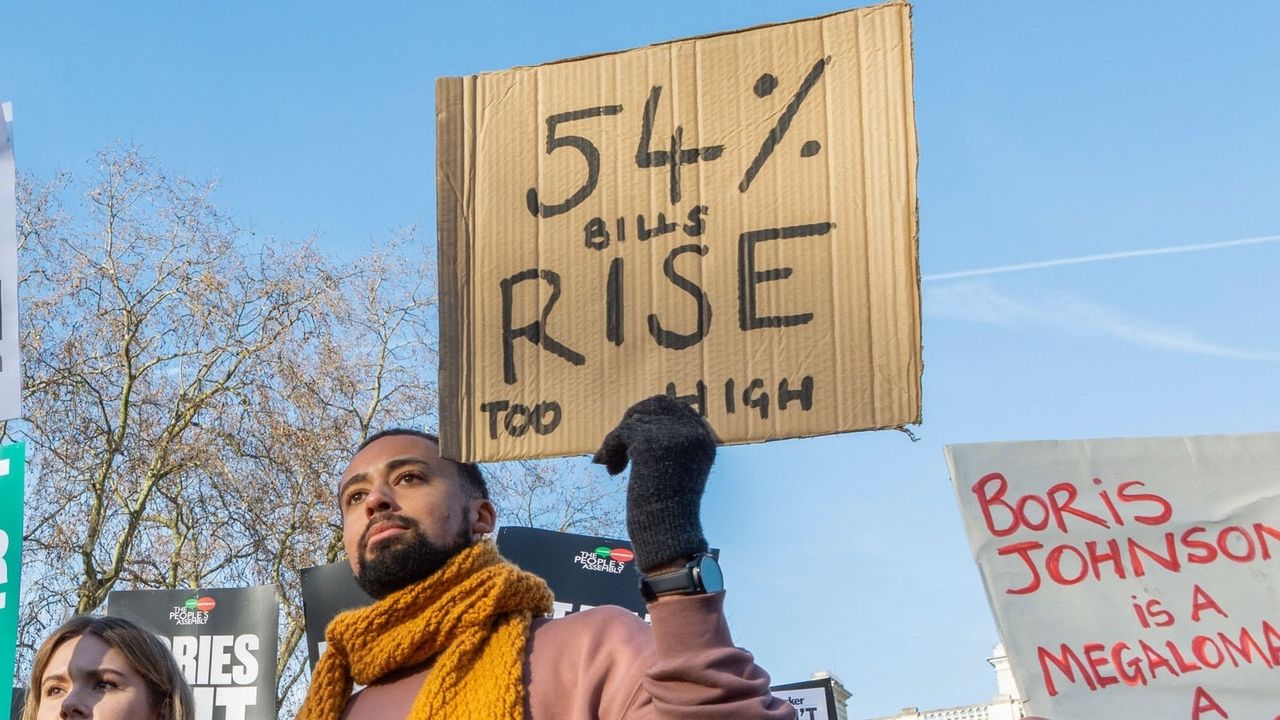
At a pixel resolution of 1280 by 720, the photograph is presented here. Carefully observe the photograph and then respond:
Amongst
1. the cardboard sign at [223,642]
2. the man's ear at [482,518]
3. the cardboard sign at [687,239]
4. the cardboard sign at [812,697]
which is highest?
the cardboard sign at [687,239]

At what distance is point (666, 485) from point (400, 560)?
87 centimetres

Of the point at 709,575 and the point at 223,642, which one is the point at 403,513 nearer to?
the point at 709,575

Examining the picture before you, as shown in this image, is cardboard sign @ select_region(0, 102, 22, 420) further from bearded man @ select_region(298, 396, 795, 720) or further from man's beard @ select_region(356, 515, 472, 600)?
man's beard @ select_region(356, 515, 472, 600)

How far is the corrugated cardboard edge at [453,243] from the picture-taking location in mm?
3383

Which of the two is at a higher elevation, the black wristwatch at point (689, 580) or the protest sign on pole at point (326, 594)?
the black wristwatch at point (689, 580)

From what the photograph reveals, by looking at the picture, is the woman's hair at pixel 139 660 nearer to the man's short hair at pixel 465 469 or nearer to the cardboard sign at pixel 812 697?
the man's short hair at pixel 465 469

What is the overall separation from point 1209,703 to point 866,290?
6.17 feet

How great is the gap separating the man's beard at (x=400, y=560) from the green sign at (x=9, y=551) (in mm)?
1733

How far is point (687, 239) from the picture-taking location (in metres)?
3.39

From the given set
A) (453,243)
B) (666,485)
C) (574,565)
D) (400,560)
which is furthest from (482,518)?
(574,565)

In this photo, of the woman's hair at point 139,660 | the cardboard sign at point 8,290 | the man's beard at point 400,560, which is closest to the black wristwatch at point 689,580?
the man's beard at point 400,560

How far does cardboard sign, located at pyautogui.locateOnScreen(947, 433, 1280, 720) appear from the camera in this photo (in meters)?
4.29

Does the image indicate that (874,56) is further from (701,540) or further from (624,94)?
(701,540)

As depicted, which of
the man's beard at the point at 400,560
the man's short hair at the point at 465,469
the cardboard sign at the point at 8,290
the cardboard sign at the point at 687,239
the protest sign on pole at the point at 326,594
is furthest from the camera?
the protest sign on pole at the point at 326,594
